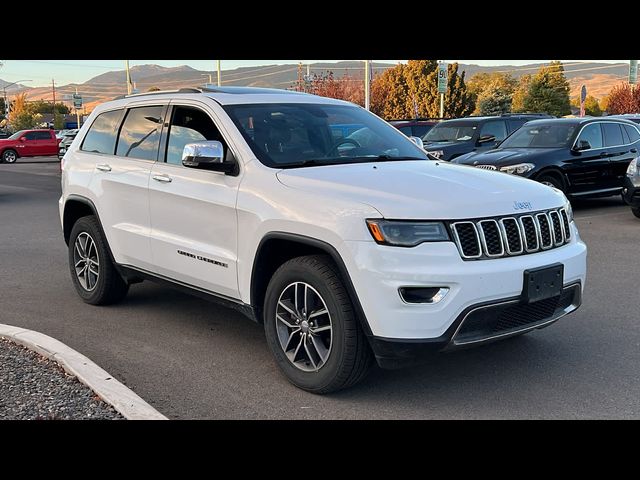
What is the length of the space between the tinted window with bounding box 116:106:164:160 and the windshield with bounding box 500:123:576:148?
334 inches

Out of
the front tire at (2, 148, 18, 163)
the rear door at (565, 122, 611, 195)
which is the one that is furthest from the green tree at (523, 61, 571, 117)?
the rear door at (565, 122, 611, 195)

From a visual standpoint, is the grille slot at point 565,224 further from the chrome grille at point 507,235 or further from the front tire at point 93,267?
the front tire at point 93,267

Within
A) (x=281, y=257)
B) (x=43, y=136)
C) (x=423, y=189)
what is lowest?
(x=281, y=257)

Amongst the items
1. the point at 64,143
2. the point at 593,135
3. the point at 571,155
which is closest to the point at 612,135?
the point at 593,135

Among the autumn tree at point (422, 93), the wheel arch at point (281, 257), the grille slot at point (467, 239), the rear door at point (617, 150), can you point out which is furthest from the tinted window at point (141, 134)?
the autumn tree at point (422, 93)

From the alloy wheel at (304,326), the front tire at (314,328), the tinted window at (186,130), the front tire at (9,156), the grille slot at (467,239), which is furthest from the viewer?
the front tire at (9,156)

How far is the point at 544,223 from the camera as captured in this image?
4.50m

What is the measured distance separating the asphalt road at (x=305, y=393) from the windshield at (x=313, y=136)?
148cm

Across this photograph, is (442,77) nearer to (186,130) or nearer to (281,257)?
(186,130)

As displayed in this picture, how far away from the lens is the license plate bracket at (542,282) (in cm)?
419

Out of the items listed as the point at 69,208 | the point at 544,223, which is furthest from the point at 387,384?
the point at 69,208

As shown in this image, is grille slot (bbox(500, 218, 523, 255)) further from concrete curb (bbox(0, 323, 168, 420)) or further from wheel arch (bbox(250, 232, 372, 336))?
concrete curb (bbox(0, 323, 168, 420))

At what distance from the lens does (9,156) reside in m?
38.1

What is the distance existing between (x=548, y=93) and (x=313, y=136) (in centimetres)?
5620
